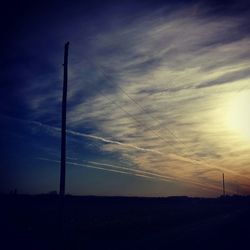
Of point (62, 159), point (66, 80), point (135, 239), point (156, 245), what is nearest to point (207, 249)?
point (156, 245)

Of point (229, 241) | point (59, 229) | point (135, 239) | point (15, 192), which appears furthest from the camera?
point (15, 192)

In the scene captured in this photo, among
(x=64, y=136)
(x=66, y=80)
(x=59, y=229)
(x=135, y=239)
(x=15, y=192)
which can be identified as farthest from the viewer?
(x=15, y=192)

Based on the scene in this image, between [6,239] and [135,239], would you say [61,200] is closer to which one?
[6,239]

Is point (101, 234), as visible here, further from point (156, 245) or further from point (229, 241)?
point (229, 241)

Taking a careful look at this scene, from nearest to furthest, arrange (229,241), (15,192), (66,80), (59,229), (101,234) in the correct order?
(59,229), (66,80), (229,241), (101,234), (15,192)

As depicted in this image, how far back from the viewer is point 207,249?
18.2 metres

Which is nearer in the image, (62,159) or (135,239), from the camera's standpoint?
(62,159)

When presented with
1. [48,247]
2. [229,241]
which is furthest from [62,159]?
[229,241]

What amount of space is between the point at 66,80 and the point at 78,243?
9.60 meters

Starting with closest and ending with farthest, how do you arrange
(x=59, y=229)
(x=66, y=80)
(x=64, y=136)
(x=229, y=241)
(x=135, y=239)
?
1. (x=59, y=229)
2. (x=64, y=136)
3. (x=66, y=80)
4. (x=229, y=241)
5. (x=135, y=239)

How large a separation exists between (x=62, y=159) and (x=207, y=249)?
357 inches

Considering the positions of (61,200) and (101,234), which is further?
(101,234)

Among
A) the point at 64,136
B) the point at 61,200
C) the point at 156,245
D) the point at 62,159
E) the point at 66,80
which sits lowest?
the point at 156,245

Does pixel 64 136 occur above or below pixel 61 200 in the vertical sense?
above
